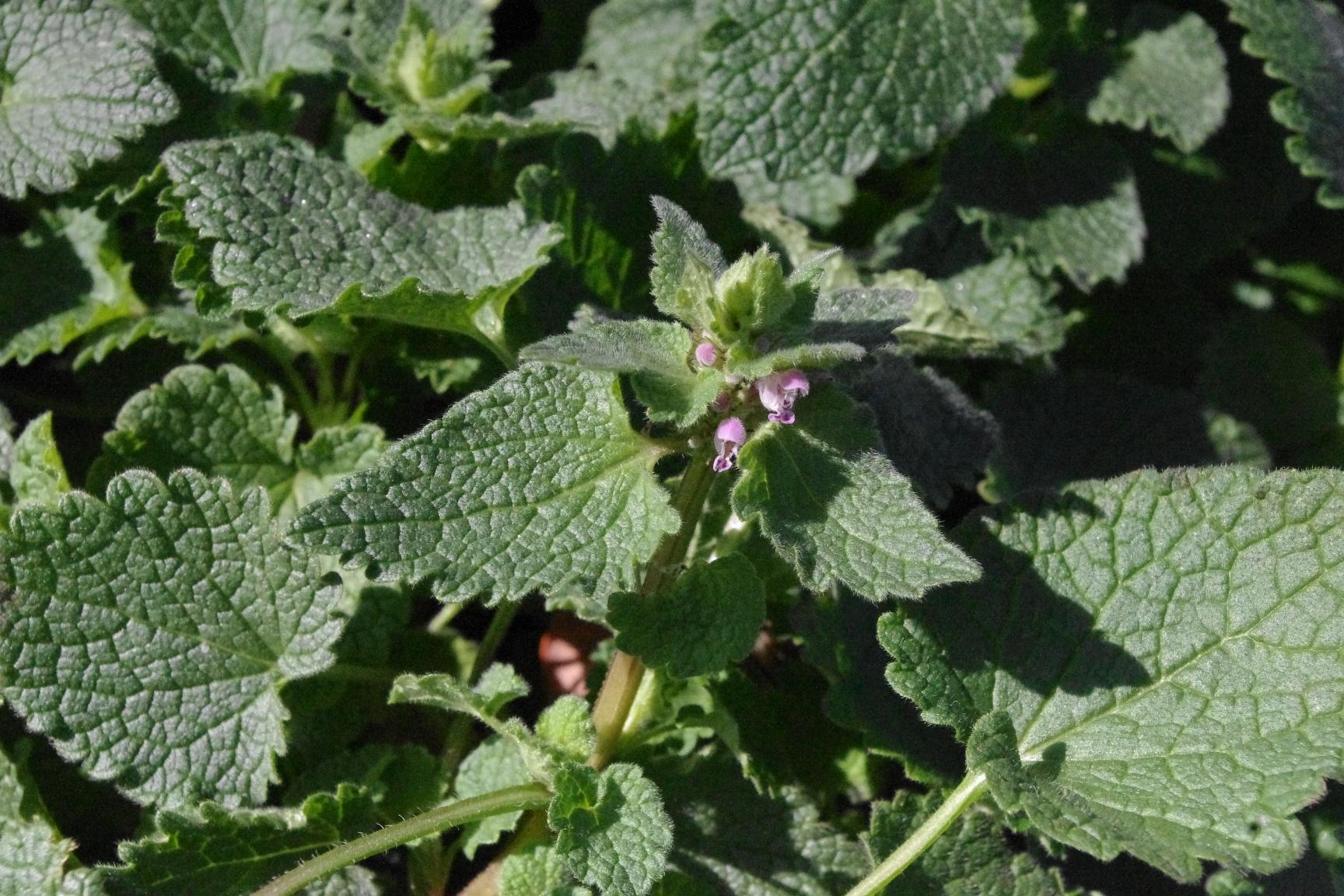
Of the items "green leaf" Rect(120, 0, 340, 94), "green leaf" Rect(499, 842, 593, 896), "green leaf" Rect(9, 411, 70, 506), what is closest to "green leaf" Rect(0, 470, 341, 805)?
"green leaf" Rect(9, 411, 70, 506)

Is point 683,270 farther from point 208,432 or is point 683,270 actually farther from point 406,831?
point 208,432

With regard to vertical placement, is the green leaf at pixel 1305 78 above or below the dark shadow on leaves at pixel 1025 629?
above

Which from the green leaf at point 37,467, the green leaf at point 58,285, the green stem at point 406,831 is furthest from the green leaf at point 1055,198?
the green leaf at point 37,467

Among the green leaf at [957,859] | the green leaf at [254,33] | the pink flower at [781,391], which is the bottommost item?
the green leaf at [957,859]

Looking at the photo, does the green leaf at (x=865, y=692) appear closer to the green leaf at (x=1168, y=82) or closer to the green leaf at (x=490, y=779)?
the green leaf at (x=490, y=779)

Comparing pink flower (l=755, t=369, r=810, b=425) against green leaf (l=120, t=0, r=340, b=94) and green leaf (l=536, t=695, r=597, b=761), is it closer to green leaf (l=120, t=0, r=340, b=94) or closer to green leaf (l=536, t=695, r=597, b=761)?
green leaf (l=536, t=695, r=597, b=761)

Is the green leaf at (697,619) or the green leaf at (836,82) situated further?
the green leaf at (836,82)

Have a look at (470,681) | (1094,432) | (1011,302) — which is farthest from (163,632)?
(1094,432)
